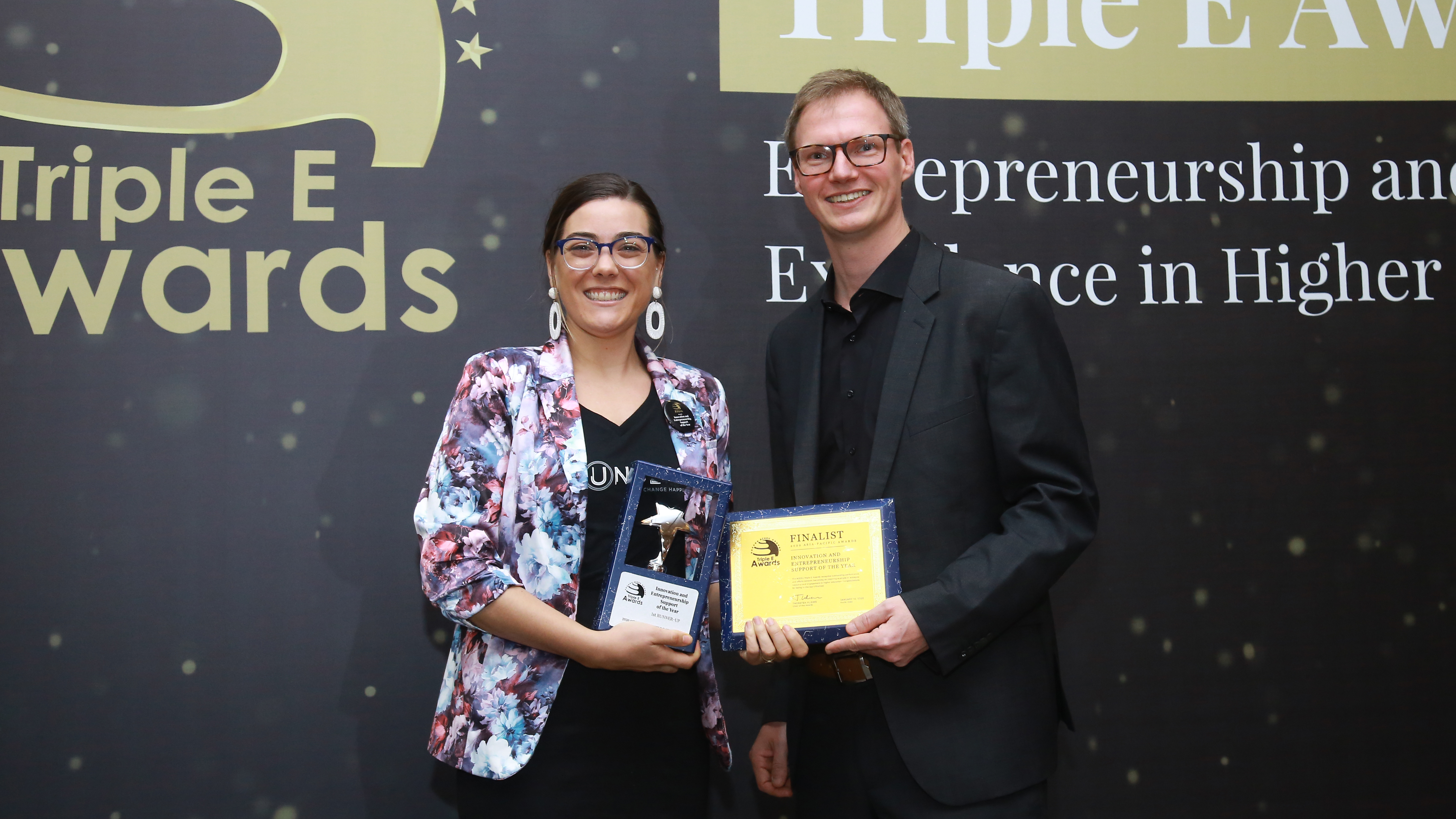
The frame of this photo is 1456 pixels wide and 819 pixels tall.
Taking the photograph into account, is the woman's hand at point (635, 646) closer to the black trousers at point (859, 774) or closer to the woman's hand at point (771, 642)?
the woman's hand at point (771, 642)

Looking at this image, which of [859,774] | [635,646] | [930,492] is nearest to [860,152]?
[930,492]

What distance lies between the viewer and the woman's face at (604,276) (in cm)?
193

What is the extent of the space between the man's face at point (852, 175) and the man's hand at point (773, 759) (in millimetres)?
1025

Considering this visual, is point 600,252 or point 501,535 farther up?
point 600,252

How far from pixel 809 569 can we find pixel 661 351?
1.27 m

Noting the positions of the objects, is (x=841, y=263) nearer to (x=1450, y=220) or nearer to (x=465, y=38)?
(x=465, y=38)

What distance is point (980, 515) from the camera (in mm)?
1717

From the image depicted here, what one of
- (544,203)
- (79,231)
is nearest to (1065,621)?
(544,203)

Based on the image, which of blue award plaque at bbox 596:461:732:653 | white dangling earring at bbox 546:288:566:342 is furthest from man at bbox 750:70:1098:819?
white dangling earring at bbox 546:288:566:342

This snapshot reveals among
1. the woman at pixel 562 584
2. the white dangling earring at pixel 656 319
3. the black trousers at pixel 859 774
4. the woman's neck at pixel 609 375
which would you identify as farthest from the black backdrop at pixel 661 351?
the black trousers at pixel 859 774

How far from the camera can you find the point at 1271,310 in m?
2.93

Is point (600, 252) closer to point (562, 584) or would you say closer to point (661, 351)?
point (562, 584)

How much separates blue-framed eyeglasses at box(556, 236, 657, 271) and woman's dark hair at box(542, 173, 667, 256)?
4cm

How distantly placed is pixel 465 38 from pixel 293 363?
106cm
